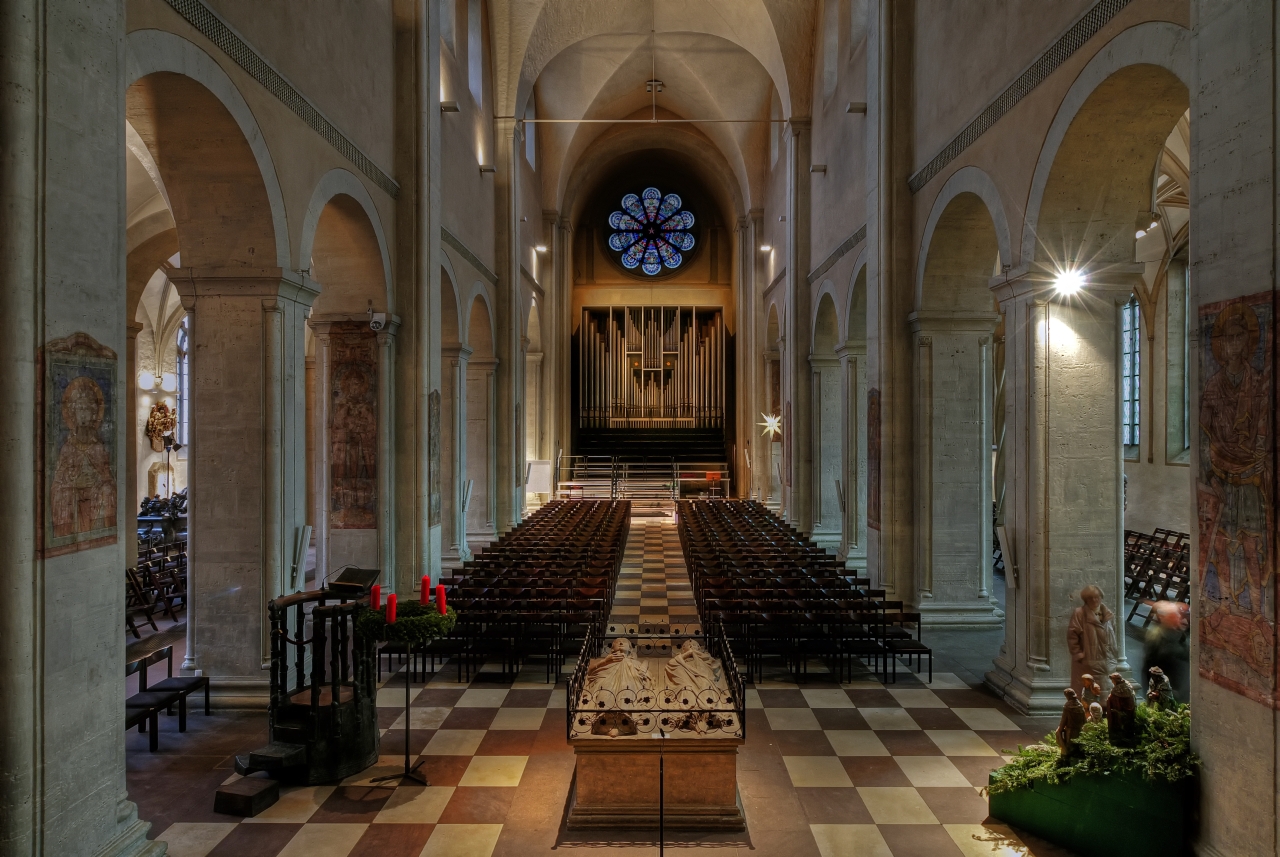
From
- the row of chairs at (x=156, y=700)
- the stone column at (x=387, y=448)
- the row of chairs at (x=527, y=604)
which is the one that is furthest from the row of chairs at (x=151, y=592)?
the row of chairs at (x=527, y=604)

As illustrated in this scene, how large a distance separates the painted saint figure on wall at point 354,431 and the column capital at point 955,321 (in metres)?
7.48

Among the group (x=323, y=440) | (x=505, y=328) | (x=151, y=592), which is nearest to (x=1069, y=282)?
(x=323, y=440)

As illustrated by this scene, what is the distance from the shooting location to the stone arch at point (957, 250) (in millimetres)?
10009

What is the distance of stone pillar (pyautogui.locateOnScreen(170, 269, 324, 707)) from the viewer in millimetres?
7773

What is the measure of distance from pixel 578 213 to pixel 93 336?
2840 cm

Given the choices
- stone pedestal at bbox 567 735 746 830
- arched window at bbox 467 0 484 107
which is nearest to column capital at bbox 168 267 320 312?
stone pedestal at bbox 567 735 746 830

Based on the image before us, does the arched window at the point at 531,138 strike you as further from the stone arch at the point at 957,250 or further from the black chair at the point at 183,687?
the black chair at the point at 183,687

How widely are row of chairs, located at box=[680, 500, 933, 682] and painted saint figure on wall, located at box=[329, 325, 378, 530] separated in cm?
482

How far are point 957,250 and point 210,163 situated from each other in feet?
28.0

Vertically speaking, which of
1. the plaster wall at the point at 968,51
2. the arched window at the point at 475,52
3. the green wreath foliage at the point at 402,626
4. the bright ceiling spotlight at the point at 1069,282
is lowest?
the green wreath foliage at the point at 402,626

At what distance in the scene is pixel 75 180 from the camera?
459 centimetres

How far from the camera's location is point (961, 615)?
11109mm

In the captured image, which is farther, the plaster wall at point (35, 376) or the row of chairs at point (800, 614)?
the row of chairs at point (800, 614)

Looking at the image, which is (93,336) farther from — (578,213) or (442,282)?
(578,213)
